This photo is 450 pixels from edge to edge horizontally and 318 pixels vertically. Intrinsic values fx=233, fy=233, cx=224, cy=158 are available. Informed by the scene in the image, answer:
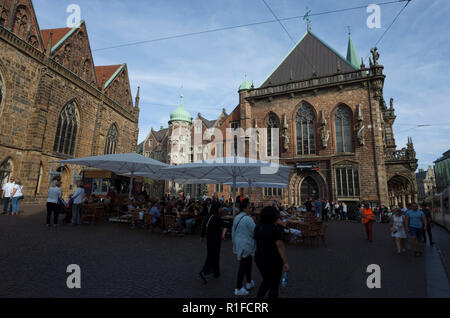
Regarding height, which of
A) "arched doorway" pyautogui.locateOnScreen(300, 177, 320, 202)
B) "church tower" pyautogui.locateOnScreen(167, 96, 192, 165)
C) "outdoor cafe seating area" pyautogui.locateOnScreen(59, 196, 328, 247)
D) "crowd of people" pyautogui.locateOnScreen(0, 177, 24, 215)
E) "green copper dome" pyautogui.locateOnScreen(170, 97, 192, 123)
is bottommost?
"outdoor cafe seating area" pyautogui.locateOnScreen(59, 196, 328, 247)

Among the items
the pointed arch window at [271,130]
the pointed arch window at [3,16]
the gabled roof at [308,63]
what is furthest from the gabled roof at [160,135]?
the pointed arch window at [3,16]

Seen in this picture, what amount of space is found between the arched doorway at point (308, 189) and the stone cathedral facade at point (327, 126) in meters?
0.09

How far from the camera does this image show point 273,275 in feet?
9.73

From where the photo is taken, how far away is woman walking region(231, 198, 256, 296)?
362cm

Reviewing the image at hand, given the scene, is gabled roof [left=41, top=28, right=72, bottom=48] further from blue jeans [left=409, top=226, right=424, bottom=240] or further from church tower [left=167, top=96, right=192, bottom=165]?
blue jeans [left=409, top=226, right=424, bottom=240]

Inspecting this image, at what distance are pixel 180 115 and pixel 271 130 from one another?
24240mm

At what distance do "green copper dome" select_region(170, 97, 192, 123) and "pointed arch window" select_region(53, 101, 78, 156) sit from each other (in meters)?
22.1

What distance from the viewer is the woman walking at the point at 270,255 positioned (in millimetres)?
2965

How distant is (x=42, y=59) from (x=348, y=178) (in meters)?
28.8

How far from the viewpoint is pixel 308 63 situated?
1071 inches

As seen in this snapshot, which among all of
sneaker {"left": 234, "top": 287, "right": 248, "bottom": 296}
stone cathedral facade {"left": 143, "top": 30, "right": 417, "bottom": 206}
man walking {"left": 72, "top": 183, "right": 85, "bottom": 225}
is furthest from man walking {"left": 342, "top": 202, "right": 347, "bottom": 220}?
man walking {"left": 72, "top": 183, "right": 85, "bottom": 225}
